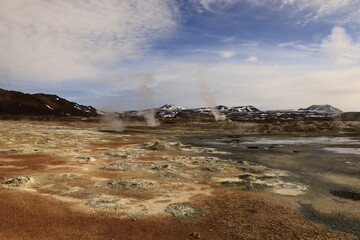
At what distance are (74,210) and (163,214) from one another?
393 cm

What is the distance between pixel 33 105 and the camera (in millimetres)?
155250

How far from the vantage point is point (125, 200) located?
13.5 m

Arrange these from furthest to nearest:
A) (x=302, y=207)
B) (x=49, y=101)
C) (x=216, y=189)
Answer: (x=49, y=101), (x=216, y=189), (x=302, y=207)

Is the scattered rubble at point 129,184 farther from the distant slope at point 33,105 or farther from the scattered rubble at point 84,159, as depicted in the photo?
the distant slope at point 33,105

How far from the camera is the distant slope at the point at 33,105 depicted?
14212cm

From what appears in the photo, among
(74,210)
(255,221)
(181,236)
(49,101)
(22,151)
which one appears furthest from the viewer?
(49,101)

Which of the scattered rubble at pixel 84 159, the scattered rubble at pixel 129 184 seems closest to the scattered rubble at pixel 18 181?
the scattered rubble at pixel 129 184

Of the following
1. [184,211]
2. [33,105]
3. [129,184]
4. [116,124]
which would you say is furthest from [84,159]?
[33,105]

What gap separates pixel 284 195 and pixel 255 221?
14.9 feet

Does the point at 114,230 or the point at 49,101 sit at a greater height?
the point at 49,101

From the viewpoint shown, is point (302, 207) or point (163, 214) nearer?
point (163, 214)

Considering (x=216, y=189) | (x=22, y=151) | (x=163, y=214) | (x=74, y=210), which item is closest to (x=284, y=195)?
(x=216, y=189)

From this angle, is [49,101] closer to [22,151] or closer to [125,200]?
[22,151]

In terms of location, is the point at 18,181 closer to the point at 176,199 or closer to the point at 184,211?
the point at 176,199
